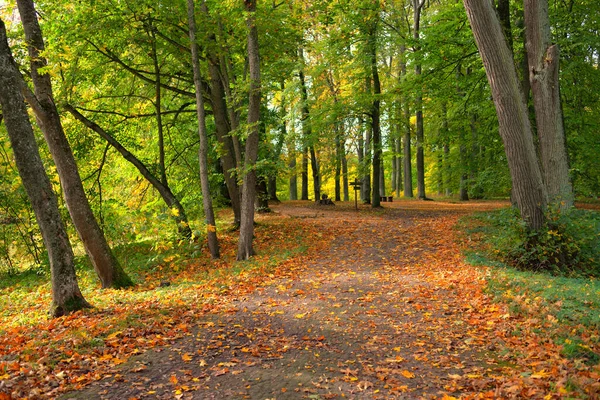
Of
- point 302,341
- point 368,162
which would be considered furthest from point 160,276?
point 368,162

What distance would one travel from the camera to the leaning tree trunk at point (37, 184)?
6.39 metres

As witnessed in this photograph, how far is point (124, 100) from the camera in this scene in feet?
49.3

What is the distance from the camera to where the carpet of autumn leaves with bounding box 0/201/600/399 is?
423 centimetres


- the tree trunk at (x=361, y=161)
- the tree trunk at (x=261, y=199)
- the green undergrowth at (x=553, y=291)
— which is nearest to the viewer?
the green undergrowth at (x=553, y=291)

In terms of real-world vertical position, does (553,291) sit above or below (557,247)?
below

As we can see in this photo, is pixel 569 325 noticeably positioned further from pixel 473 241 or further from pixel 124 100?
pixel 124 100

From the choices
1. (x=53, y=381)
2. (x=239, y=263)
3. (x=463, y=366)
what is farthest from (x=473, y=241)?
(x=53, y=381)

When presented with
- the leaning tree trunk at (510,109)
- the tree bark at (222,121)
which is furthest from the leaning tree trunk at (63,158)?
the leaning tree trunk at (510,109)

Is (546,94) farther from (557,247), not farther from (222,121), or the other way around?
(222,121)

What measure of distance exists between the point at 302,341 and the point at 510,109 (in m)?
6.25

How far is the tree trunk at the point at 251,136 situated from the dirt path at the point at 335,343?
2.40 m

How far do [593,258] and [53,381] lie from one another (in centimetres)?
960

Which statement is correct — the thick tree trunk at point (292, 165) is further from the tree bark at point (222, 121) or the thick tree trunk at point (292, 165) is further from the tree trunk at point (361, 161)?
the tree trunk at point (361, 161)

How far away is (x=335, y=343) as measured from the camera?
219 inches
